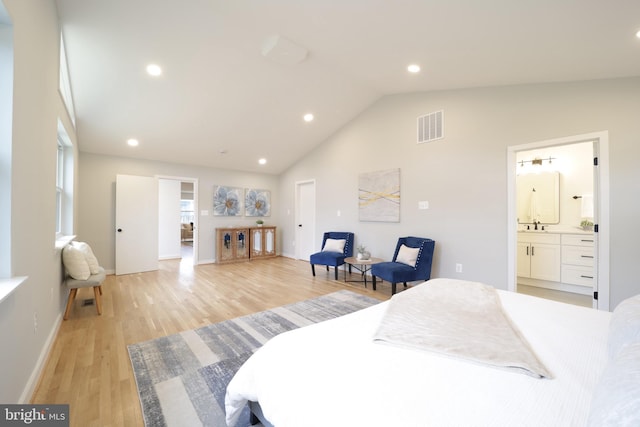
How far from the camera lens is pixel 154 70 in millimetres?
3139

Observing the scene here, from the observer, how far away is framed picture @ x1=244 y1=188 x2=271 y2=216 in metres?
6.67

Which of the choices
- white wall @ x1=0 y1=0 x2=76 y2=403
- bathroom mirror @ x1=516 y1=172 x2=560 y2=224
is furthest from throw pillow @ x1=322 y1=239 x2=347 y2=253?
white wall @ x1=0 y1=0 x2=76 y2=403

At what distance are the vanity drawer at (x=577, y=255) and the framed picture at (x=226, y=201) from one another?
20.7 ft

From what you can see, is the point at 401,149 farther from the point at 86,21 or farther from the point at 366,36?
the point at 86,21

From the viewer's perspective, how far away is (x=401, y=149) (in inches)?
171

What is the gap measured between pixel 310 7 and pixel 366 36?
66 centimetres

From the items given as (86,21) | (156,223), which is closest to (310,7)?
(86,21)

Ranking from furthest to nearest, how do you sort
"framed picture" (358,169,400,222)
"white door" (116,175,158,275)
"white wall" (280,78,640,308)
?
"white door" (116,175,158,275), "framed picture" (358,169,400,222), "white wall" (280,78,640,308)

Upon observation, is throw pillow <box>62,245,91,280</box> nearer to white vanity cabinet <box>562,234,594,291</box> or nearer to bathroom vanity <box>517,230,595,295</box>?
→ bathroom vanity <box>517,230,595,295</box>

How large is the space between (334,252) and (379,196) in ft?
4.25

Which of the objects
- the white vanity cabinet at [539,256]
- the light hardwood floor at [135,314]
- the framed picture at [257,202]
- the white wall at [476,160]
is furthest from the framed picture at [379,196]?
the framed picture at [257,202]

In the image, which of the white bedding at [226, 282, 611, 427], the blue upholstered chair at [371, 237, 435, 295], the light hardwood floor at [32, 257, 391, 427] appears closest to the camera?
the white bedding at [226, 282, 611, 427]

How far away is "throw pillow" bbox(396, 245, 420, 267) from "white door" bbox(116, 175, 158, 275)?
4.65 metres

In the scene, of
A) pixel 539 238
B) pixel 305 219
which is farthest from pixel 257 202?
pixel 539 238
